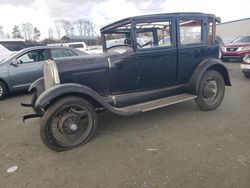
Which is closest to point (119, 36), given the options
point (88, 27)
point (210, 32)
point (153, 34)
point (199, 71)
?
point (153, 34)

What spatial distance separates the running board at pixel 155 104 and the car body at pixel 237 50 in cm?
910

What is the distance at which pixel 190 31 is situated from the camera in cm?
494

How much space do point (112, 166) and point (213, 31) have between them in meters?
3.82

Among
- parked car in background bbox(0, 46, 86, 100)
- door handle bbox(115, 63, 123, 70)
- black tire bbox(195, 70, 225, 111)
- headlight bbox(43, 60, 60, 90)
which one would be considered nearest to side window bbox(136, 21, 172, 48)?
door handle bbox(115, 63, 123, 70)

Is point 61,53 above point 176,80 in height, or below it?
above

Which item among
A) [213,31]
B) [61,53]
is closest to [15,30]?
[61,53]

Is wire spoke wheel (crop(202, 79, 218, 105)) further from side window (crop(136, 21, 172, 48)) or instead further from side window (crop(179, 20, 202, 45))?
side window (crop(136, 21, 172, 48))

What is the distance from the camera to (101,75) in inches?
168

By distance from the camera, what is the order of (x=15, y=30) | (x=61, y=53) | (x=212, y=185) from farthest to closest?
(x=15, y=30) → (x=61, y=53) → (x=212, y=185)

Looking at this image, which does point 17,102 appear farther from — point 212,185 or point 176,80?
point 212,185

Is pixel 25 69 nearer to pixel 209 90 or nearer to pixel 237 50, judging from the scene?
pixel 209 90

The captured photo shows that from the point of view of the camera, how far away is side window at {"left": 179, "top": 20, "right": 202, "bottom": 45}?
15.7ft

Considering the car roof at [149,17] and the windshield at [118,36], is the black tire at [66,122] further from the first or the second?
the car roof at [149,17]

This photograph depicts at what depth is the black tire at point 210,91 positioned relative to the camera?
198 inches
